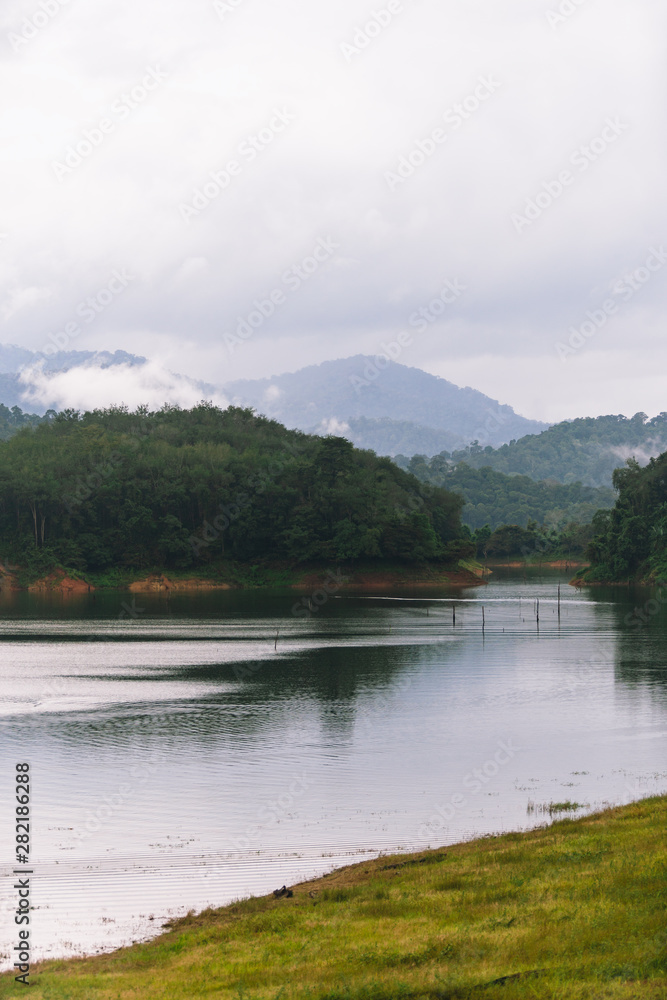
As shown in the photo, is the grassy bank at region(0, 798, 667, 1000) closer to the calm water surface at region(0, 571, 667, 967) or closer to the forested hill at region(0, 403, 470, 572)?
the calm water surface at region(0, 571, 667, 967)

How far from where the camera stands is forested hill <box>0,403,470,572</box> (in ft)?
341

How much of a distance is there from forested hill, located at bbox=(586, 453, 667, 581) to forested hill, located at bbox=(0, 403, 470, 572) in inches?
680

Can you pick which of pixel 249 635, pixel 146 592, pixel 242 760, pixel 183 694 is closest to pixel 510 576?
pixel 146 592

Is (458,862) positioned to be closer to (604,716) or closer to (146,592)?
(604,716)

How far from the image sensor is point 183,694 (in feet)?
109

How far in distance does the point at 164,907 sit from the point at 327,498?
95.2 meters

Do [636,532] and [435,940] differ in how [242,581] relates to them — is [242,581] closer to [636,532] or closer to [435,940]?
[636,532]

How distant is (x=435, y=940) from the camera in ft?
31.4
